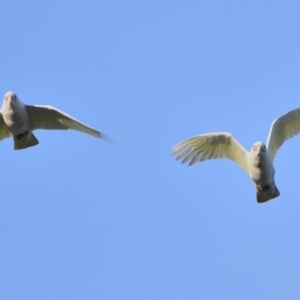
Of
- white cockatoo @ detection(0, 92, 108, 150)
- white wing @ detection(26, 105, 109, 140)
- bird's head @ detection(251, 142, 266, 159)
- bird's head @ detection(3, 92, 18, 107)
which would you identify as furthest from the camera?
white wing @ detection(26, 105, 109, 140)

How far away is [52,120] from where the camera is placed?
2150cm

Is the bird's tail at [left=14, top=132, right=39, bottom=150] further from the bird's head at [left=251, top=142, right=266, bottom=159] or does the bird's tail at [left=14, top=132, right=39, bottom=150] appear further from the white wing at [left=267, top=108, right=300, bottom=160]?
the white wing at [left=267, top=108, right=300, bottom=160]

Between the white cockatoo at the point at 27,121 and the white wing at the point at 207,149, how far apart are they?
154 cm

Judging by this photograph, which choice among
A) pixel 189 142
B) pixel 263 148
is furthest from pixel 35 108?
pixel 263 148

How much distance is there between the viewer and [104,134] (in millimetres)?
20906

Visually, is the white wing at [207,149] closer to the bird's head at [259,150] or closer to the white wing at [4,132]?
the bird's head at [259,150]

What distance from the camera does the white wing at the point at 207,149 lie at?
21184 mm

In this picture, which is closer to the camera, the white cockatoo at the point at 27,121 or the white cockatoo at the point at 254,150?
the white cockatoo at the point at 254,150

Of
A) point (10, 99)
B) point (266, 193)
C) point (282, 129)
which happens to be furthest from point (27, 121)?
point (282, 129)

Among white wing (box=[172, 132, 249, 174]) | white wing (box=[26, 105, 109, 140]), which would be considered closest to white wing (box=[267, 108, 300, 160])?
white wing (box=[172, 132, 249, 174])

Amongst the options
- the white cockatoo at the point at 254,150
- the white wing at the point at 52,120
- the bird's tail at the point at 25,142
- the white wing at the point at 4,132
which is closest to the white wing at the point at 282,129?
the white cockatoo at the point at 254,150

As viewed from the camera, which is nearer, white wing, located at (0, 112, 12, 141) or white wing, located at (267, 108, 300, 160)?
white wing, located at (267, 108, 300, 160)

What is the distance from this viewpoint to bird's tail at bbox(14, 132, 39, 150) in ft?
69.7

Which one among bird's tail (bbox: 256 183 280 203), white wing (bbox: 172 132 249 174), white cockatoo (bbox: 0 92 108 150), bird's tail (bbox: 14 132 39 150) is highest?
white cockatoo (bbox: 0 92 108 150)
